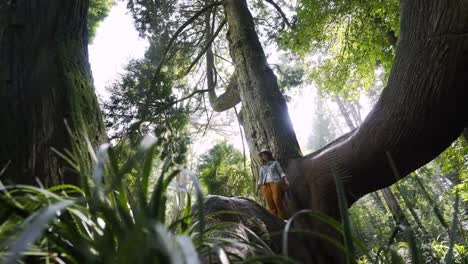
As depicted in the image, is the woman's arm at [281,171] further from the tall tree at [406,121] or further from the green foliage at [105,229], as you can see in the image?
the green foliage at [105,229]

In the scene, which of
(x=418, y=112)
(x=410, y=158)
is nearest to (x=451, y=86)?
(x=418, y=112)

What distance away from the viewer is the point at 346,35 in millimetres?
5852

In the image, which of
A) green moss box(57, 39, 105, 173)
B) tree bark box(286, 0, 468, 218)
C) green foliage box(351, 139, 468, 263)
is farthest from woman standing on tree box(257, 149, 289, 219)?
green moss box(57, 39, 105, 173)

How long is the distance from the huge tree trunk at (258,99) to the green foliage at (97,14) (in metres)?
6.30

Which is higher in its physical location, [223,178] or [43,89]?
[43,89]

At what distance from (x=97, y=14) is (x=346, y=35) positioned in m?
7.97

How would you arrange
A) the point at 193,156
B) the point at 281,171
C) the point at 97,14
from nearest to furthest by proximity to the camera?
1. the point at 193,156
2. the point at 281,171
3. the point at 97,14

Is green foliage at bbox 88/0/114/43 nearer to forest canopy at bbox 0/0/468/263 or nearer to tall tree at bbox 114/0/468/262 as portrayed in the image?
forest canopy at bbox 0/0/468/263

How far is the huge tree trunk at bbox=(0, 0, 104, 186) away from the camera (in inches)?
52.6

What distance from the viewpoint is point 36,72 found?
154 centimetres

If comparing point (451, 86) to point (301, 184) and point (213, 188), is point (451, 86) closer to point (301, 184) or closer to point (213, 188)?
point (301, 184)

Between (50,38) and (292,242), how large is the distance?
1.91 meters

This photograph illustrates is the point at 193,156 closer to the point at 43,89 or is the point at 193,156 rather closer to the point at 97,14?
the point at 43,89

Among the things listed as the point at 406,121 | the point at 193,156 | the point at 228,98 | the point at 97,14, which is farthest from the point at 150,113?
the point at 97,14
